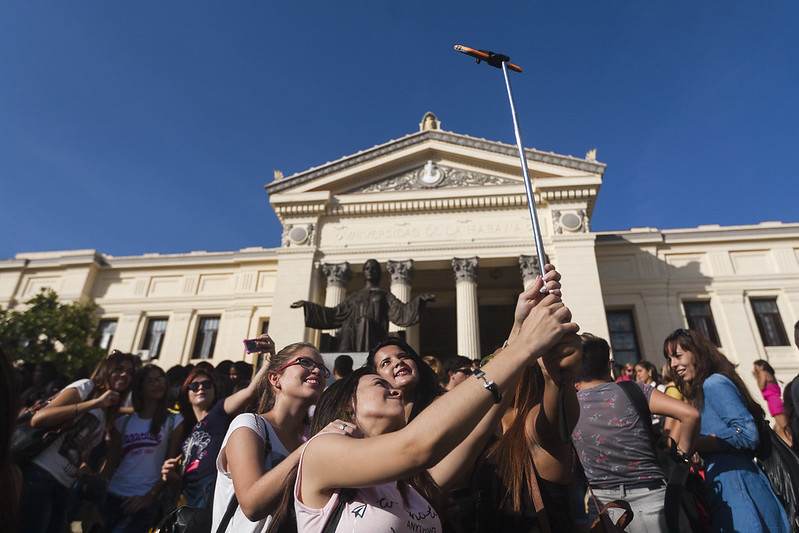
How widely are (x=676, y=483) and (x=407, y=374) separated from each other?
169 centimetres

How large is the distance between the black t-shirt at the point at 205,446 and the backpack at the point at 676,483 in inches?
108

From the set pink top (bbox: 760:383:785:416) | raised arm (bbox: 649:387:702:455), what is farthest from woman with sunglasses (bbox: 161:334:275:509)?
pink top (bbox: 760:383:785:416)

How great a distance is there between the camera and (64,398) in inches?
132

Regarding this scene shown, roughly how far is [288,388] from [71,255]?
2965 cm

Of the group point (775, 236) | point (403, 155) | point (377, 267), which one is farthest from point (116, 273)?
point (775, 236)

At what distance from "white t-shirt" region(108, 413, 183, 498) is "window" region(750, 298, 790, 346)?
2359 centimetres

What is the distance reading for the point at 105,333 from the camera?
24.8m

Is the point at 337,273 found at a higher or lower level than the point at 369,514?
higher

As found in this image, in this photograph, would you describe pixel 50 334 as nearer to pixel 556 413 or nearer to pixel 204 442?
pixel 204 442

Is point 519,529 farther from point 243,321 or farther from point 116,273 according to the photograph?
point 116,273

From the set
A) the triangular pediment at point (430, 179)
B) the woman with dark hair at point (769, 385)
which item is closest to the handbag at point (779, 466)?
the woman with dark hair at point (769, 385)

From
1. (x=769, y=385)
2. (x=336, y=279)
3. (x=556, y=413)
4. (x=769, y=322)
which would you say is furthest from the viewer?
(x=769, y=322)

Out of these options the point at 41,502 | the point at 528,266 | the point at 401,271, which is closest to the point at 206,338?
the point at 401,271

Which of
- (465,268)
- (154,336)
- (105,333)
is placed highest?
(465,268)
